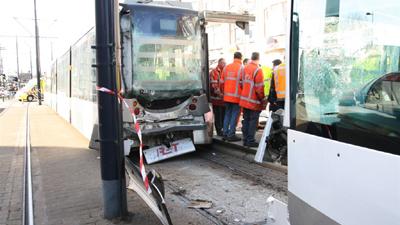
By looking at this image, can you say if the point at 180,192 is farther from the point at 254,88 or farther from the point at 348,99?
the point at 348,99

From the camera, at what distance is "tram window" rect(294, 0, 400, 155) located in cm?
212

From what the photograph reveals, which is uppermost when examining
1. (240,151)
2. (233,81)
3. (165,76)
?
(165,76)

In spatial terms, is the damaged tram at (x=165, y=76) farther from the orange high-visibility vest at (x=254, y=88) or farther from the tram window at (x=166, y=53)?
the orange high-visibility vest at (x=254, y=88)

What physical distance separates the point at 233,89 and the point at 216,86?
4.31 ft

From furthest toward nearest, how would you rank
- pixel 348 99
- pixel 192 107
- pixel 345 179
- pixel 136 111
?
pixel 192 107 → pixel 136 111 → pixel 348 99 → pixel 345 179

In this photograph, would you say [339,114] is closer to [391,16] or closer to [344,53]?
[344,53]

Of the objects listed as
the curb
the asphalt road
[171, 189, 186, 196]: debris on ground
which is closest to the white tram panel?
the asphalt road

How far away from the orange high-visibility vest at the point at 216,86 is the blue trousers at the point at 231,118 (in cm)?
70

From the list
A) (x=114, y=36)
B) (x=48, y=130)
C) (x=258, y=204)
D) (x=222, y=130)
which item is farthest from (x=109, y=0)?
(x=48, y=130)

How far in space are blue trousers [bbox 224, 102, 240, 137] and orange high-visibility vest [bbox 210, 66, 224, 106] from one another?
27.5 inches

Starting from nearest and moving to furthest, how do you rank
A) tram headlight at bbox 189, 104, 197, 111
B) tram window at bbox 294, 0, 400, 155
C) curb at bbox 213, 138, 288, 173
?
tram window at bbox 294, 0, 400, 155, curb at bbox 213, 138, 288, 173, tram headlight at bbox 189, 104, 197, 111

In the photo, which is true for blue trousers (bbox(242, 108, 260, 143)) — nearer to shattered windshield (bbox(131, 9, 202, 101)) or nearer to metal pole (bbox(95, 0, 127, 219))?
shattered windshield (bbox(131, 9, 202, 101))

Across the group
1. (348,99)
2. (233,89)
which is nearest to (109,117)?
(348,99)

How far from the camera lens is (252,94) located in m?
8.51
